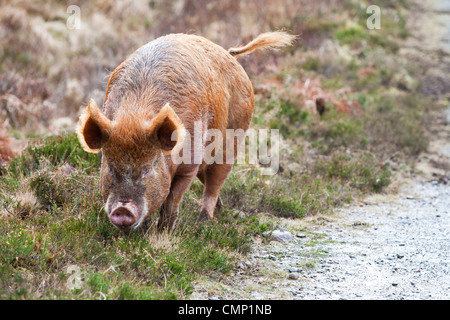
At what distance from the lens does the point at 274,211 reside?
668 cm

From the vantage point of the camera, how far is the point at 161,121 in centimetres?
418

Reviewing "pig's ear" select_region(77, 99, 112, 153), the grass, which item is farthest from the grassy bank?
"pig's ear" select_region(77, 99, 112, 153)

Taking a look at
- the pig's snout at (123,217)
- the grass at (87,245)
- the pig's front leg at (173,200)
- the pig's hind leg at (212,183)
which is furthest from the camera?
the pig's hind leg at (212,183)

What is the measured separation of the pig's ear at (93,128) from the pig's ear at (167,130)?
0.32m

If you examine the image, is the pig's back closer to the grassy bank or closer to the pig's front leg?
the pig's front leg

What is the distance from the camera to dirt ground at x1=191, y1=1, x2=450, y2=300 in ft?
14.9

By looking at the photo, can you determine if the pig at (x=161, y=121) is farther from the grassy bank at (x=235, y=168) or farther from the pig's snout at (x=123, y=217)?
the grassy bank at (x=235, y=168)

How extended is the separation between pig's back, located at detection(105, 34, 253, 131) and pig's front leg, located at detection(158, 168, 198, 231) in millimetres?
526

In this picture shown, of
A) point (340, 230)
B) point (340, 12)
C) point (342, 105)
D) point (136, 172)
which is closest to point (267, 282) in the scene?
point (136, 172)

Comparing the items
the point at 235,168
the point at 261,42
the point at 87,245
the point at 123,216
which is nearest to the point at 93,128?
the point at 123,216

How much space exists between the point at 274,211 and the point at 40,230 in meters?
2.97

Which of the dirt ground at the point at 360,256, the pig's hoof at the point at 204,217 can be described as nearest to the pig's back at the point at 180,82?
the pig's hoof at the point at 204,217

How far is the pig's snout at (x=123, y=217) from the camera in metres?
4.04
